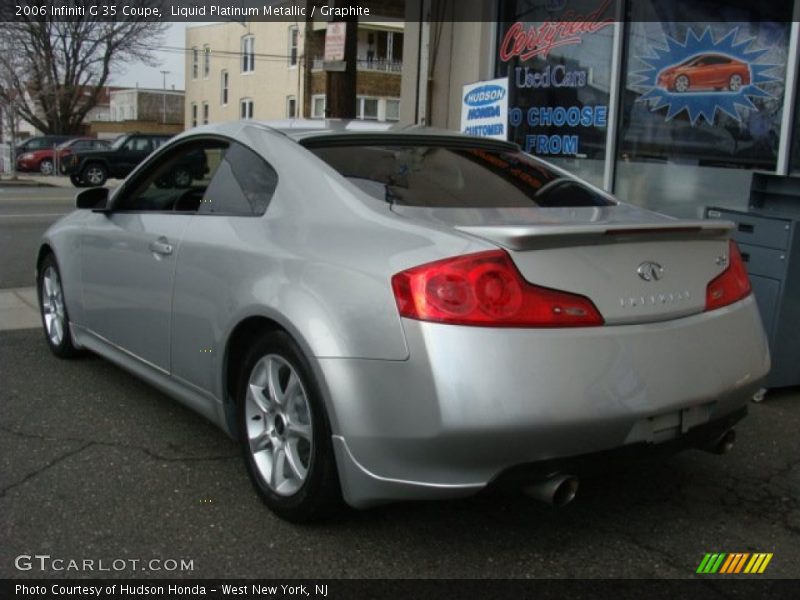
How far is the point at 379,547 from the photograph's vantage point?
3053 mm

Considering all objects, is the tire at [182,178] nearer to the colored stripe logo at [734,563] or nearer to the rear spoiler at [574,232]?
the rear spoiler at [574,232]

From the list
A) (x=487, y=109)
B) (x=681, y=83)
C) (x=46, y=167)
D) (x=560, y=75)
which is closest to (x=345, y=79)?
(x=487, y=109)

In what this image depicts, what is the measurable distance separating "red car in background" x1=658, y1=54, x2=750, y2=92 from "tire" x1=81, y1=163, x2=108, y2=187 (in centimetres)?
2221

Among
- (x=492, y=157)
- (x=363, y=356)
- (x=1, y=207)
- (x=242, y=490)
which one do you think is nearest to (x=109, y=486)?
(x=242, y=490)

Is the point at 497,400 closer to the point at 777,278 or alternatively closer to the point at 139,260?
the point at 139,260

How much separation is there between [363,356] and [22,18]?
39.2 meters

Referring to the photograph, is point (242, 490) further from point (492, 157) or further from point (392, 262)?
point (492, 157)

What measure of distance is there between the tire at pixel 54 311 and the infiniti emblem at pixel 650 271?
358 centimetres

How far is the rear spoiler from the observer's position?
8.87 ft

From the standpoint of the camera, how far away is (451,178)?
139 inches

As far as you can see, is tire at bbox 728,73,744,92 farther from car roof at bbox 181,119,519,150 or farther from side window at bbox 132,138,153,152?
side window at bbox 132,138,153,152

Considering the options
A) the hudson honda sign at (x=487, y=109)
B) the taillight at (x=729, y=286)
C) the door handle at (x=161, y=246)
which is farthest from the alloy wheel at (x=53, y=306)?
the taillight at (x=729, y=286)

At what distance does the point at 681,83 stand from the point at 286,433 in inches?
224

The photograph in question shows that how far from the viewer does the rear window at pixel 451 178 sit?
3.31 metres
